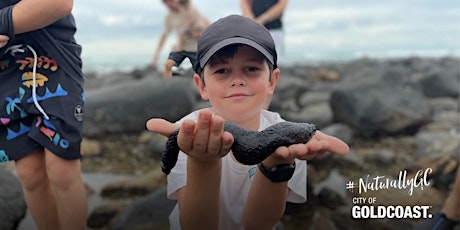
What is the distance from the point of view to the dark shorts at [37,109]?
194 cm

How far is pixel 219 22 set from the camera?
1498 millimetres

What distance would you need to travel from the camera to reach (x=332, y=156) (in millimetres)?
4113

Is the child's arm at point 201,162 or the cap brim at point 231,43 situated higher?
the cap brim at point 231,43

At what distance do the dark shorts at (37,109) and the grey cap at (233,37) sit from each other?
2.68ft

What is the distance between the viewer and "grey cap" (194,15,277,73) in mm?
1404

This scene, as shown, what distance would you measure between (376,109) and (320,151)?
4.50m

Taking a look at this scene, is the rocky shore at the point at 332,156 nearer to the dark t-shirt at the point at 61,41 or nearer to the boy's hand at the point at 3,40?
the dark t-shirt at the point at 61,41

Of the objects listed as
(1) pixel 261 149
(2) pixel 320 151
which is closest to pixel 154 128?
(1) pixel 261 149

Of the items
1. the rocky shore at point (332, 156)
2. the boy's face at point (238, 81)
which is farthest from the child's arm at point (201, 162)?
the rocky shore at point (332, 156)

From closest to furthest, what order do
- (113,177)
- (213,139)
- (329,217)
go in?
(213,139)
(329,217)
(113,177)

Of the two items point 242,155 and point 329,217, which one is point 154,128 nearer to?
point 242,155

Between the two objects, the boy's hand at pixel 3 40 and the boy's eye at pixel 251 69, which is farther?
the boy's hand at pixel 3 40

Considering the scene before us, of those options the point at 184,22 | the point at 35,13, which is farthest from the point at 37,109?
the point at 184,22

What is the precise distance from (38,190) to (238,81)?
1.29m
